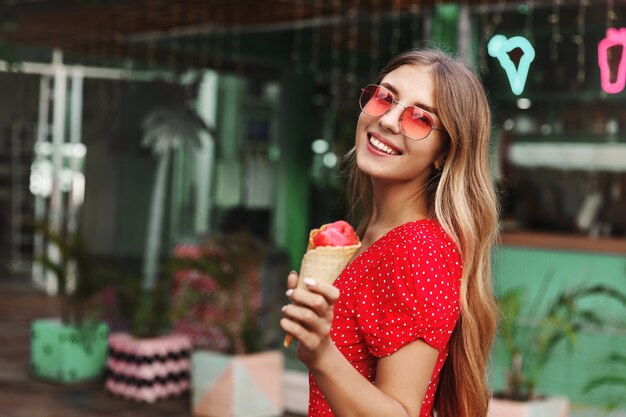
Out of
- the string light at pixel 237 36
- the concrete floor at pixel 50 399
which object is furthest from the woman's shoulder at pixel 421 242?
the string light at pixel 237 36

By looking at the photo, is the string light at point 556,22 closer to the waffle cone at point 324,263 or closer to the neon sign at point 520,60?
the neon sign at point 520,60

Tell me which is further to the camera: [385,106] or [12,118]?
[12,118]

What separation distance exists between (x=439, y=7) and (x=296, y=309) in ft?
19.9

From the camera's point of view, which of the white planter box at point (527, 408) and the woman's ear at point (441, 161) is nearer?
the woman's ear at point (441, 161)

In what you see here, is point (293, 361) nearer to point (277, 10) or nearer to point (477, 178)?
point (277, 10)

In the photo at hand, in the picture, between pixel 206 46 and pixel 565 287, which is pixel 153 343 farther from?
pixel 565 287

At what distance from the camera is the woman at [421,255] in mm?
1655

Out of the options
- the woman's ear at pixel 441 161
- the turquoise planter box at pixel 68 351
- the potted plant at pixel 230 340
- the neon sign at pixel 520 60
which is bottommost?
the turquoise planter box at pixel 68 351

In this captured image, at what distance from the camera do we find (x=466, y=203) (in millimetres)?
1797

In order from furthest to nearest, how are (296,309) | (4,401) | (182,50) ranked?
(182,50) < (4,401) < (296,309)

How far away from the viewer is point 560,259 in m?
7.45

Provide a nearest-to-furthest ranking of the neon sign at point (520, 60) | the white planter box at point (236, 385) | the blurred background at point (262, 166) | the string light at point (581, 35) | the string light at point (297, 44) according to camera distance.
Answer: the neon sign at point (520, 60), the white planter box at point (236, 385), the string light at point (581, 35), the blurred background at point (262, 166), the string light at point (297, 44)

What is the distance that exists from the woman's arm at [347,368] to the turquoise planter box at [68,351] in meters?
6.23

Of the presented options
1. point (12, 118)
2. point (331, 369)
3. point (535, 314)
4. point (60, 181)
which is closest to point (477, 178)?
point (331, 369)
